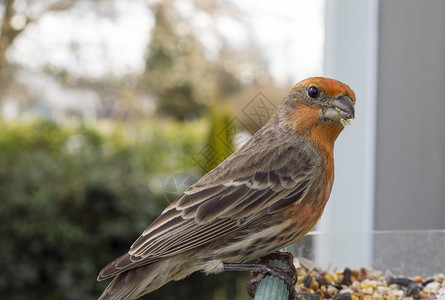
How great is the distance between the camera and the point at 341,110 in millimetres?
1833

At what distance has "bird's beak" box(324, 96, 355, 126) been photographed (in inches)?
71.6

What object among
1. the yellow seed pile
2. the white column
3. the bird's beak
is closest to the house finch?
the bird's beak

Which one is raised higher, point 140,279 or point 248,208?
point 248,208

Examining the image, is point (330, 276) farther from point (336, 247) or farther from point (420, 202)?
point (420, 202)

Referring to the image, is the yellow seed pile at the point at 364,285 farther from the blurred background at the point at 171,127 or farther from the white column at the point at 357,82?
the white column at the point at 357,82

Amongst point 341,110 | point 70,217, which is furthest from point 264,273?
point 70,217

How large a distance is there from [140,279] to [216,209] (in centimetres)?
38

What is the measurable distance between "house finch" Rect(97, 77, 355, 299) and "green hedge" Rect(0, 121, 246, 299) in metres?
3.62

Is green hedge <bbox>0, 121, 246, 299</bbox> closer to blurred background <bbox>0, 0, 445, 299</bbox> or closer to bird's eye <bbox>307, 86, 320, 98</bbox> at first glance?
blurred background <bbox>0, 0, 445, 299</bbox>

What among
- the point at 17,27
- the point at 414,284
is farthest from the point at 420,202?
the point at 17,27

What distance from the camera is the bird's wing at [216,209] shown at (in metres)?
1.84

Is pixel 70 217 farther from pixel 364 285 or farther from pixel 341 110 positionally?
pixel 341 110

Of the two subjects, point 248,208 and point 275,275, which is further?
point 248,208

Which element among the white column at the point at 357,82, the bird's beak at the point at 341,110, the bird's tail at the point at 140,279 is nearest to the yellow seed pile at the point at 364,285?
the bird's tail at the point at 140,279
